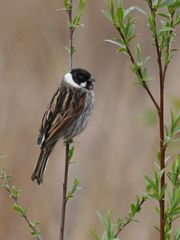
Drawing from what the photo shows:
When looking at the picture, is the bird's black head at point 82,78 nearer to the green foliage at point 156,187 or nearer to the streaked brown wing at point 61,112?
the streaked brown wing at point 61,112

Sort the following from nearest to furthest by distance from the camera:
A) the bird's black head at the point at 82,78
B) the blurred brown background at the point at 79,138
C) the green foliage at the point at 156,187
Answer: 1. the green foliage at the point at 156,187
2. the bird's black head at the point at 82,78
3. the blurred brown background at the point at 79,138

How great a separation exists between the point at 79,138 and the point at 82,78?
135cm

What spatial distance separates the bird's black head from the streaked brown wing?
5 centimetres

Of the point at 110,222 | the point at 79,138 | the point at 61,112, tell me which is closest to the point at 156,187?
the point at 110,222

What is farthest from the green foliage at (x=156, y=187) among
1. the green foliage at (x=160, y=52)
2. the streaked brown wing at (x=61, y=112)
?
the streaked brown wing at (x=61, y=112)

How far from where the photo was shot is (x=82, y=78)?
3322 millimetres

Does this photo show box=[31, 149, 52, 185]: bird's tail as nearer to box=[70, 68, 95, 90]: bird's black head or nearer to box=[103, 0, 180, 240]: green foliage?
box=[70, 68, 95, 90]: bird's black head

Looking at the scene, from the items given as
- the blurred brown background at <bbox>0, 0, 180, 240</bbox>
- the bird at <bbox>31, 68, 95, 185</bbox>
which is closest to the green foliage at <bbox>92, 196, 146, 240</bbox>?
the bird at <bbox>31, 68, 95, 185</bbox>

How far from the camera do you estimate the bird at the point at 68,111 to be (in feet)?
10.1

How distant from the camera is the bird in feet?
10.1

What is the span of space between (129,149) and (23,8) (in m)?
1.29

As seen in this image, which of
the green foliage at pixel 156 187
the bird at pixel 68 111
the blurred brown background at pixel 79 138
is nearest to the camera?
the green foliage at pixel 156 187

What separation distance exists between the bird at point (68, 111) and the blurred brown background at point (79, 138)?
0.85 meters

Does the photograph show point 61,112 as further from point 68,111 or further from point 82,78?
point 82,78
